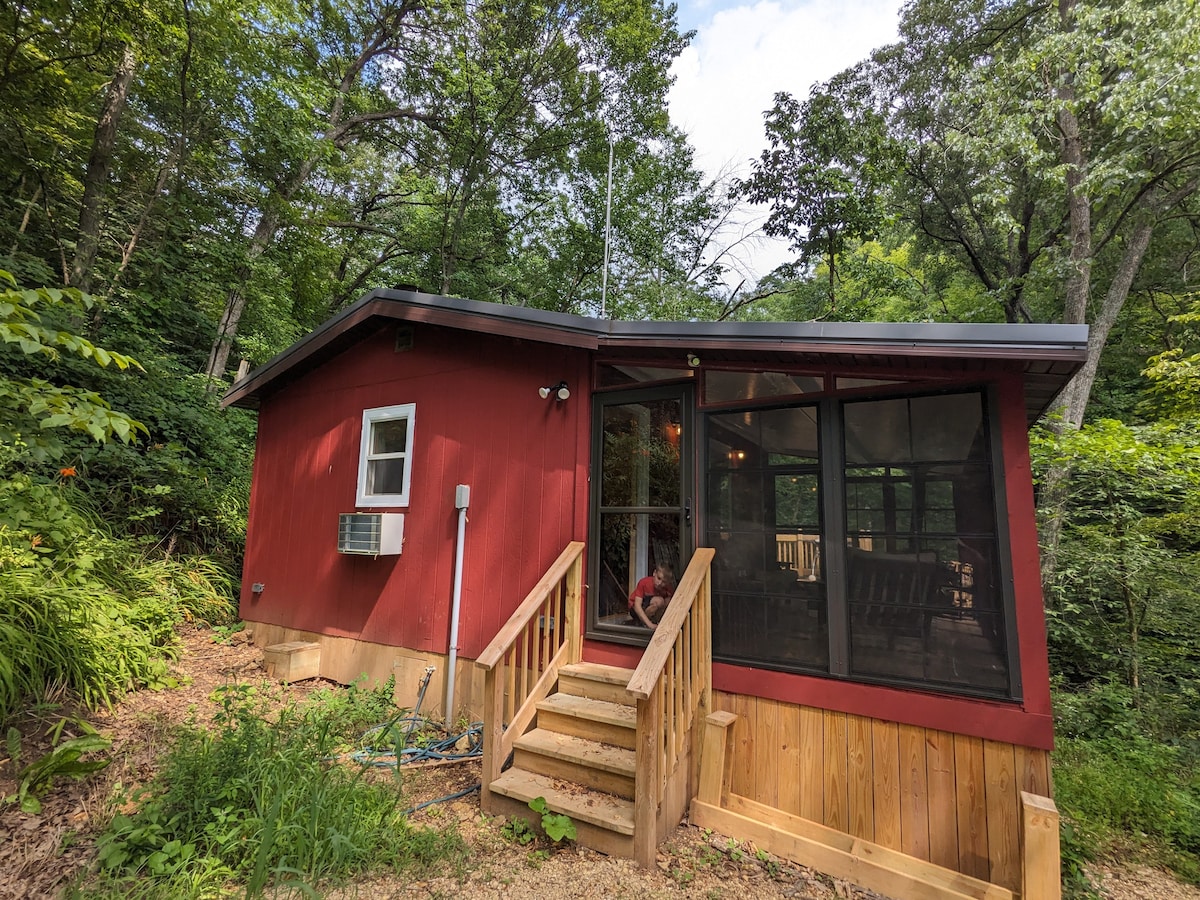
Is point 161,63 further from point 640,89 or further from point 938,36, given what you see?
point 938,36

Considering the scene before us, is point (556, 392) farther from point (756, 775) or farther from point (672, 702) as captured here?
point (756, 775)

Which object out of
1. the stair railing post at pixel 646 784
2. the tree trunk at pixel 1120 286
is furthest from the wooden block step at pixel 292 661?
the tree trunk at pixel 1120 286

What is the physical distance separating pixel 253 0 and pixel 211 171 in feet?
8.00

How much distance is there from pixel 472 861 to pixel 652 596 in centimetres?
180

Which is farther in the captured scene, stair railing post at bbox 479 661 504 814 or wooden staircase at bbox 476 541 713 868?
stair railing post at bbox 479 661 504 814

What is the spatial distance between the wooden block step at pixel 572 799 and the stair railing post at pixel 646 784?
2.8 inches

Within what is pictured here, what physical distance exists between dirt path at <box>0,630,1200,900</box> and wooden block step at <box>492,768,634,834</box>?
6.5 inches

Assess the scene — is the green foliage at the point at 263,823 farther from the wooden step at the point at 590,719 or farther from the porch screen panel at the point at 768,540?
the porch screen panel at the point at 768,540

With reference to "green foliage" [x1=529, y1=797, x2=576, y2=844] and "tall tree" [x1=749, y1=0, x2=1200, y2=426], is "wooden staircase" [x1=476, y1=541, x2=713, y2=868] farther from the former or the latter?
"tall tree" [x1=749, y1=0, x2=1200, y2=426]

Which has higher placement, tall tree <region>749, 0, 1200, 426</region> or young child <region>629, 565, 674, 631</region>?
tall tree <region>749, 0, 1200, 426</region>

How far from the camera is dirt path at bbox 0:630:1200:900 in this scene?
2391mm

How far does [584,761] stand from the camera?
303 centimetres

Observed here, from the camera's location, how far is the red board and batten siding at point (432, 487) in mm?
4172

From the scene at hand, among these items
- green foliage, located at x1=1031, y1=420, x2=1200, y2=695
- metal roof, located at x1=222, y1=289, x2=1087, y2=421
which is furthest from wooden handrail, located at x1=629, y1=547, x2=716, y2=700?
green foliage, located at x1=1031, y1=420, x2=1200, y2=695
